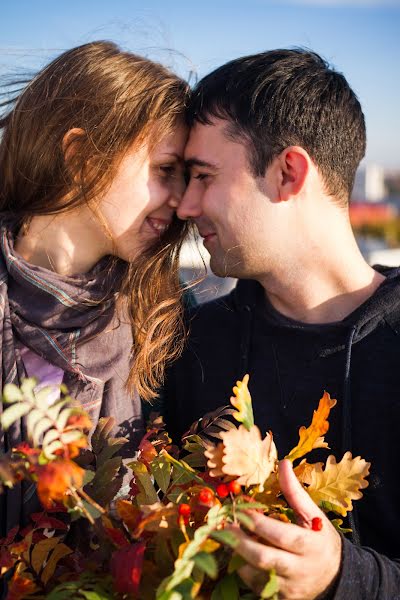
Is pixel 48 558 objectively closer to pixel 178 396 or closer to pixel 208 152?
pixel 178 396

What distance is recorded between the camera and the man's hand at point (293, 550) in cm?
121

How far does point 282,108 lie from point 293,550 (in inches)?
59.3

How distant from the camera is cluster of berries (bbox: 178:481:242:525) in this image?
1.22 m

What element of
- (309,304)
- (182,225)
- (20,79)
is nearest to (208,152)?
(182,225)

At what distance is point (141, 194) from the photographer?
85.8 inches

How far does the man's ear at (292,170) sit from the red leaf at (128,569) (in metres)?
1.38

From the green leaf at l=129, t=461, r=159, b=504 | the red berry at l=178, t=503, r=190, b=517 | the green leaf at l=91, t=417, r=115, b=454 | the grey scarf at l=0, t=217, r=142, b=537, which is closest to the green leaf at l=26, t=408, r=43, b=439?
the red berry at l=178, t=503, r=190, b=517

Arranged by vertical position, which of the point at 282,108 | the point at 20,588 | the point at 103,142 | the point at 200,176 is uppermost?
the point at 282,108

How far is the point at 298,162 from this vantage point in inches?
88.0

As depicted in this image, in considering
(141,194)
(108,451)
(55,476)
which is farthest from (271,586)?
(141,194)

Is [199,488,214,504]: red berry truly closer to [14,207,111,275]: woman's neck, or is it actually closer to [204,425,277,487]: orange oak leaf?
[204,425,277,487]: orange oak leaf

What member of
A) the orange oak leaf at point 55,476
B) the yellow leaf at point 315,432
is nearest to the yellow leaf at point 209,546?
the orange oak leaf at point 55,476

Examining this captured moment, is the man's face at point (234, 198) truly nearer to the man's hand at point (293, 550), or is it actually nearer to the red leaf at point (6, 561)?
the man's hand at point (293, 550)

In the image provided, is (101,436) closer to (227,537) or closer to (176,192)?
(227,537)
